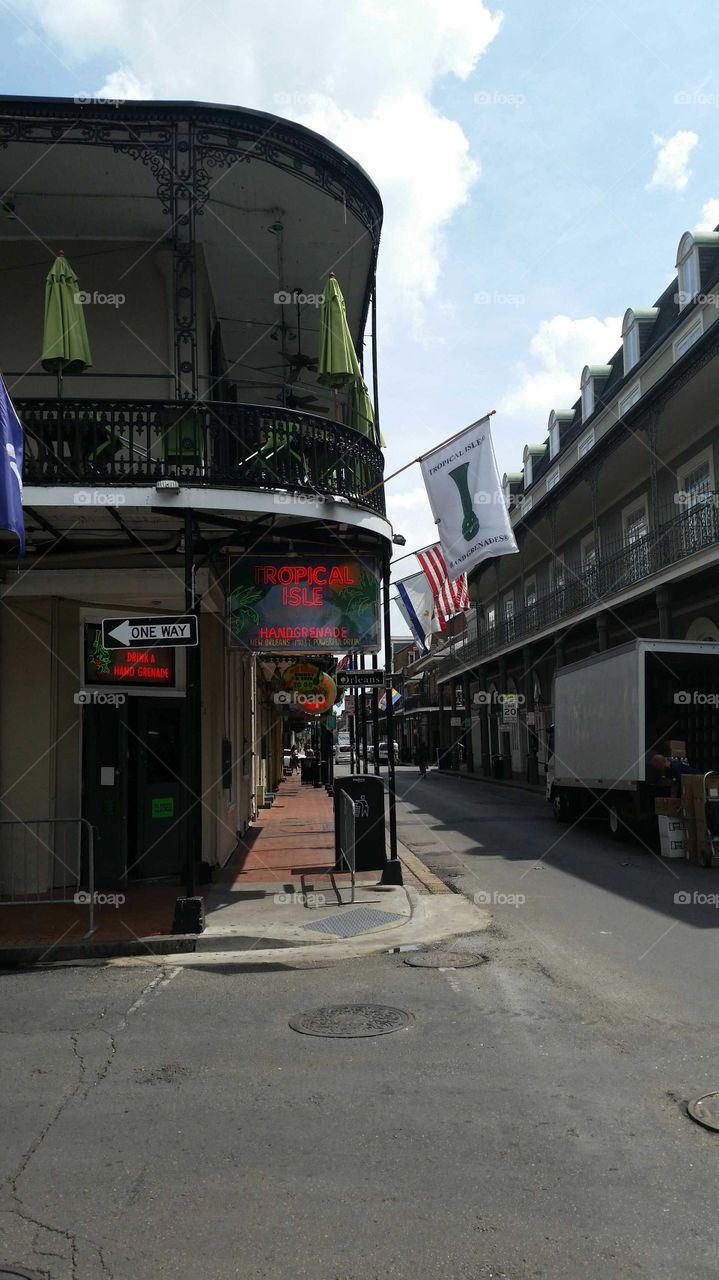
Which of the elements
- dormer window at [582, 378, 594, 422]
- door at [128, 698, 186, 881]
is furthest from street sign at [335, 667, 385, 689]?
dormer window at [582, 378, 594, 422]

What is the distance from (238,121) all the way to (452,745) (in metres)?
47.9

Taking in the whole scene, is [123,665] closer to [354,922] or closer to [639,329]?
[354,922]

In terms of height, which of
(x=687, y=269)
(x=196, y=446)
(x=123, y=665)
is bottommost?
(x=123, y=665)

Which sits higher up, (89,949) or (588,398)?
(588,398)

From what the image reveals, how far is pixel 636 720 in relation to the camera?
1570cm

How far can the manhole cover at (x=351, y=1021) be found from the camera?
20.1 ft

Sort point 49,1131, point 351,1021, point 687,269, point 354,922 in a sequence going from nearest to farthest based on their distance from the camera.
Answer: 1. point 49,1131
2. point 351,1021
3. point 354,922
4. point 687,269

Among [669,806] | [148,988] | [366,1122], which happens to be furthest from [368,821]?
[366,1122]

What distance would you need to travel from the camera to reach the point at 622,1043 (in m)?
5.69

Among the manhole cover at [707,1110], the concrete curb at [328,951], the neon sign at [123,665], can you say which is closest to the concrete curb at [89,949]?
the concrete curb at [328,951]

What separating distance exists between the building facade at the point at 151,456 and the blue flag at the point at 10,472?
819mm

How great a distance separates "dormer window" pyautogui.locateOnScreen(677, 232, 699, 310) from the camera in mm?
24688

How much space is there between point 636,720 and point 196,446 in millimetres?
8852

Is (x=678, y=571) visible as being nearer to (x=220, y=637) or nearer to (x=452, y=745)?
(x=220, y=637)
